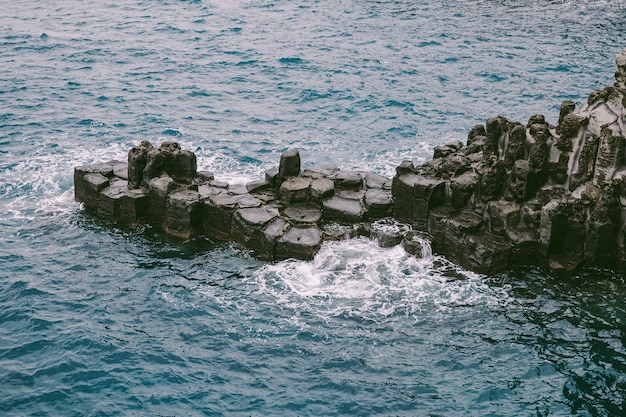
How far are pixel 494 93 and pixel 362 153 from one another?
44.0ft

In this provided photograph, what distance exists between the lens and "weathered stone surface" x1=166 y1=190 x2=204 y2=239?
32562mm

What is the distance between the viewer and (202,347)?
26594mm

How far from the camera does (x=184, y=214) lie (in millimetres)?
32625

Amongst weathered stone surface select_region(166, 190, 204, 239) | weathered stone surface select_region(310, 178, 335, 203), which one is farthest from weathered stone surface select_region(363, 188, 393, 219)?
weathered stone surface select_region(166, 190, 204, 239)

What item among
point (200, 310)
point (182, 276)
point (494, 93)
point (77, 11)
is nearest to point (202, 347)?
point (200, 310)

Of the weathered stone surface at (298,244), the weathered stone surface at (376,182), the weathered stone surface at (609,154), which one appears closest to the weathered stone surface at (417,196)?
the weathered stone surface at (376,182)

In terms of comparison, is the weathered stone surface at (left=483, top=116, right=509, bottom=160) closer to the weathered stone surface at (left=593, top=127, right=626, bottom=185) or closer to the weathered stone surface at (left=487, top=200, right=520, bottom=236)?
the weathered stone surface at (left=487, top=200, right=520, bottom=236)

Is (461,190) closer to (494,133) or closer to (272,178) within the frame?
(494,133)

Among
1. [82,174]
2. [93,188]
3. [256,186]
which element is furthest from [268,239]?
[82,174]

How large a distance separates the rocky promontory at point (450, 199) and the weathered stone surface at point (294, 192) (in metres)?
0.05

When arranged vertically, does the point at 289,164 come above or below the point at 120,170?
above

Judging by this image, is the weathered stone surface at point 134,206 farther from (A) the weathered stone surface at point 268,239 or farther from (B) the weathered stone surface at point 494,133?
(B) the weathered stone surface at point 494,133

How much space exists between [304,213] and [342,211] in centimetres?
169

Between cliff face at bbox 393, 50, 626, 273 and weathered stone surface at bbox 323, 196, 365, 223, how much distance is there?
1.79 metres
